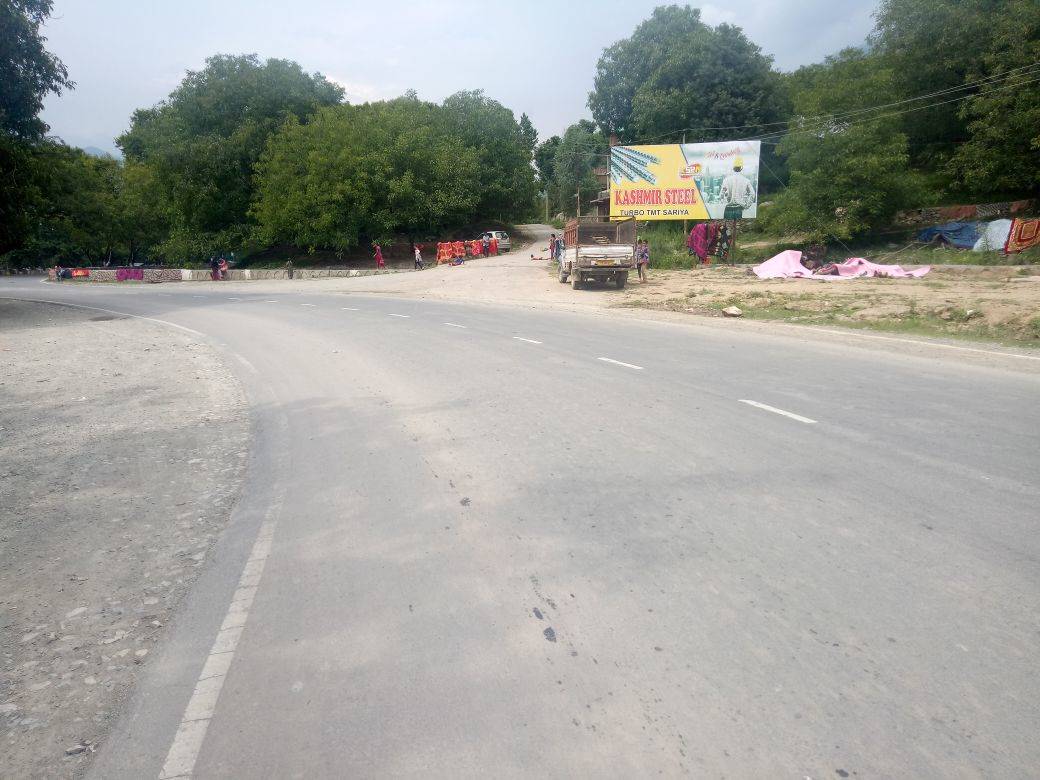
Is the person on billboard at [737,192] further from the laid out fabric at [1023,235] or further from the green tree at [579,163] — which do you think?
the green tree at [579,163]

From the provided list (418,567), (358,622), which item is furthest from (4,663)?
(418,567)

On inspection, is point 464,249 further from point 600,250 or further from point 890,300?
point 890,300

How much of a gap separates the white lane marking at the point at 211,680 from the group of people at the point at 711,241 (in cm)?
3138

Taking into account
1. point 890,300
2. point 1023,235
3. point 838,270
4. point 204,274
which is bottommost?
point 890,300

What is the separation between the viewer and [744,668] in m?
2.96

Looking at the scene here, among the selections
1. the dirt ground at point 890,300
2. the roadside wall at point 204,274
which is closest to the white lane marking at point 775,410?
the dirt ground at point 890,300

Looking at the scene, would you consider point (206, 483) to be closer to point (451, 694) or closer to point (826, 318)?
point (451, 694)

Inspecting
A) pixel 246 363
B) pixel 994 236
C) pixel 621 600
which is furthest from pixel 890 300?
pixel 621 600

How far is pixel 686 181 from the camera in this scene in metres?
34.5

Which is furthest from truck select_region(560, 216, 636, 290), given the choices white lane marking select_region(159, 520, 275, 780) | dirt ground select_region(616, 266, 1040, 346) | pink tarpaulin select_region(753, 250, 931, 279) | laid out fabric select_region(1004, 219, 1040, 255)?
white lane marking select_region(159, 520, 275, 780)

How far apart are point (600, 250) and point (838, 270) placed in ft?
31.4

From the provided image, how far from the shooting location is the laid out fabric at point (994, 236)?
2655 cm

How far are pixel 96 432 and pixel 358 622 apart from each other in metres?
5.94

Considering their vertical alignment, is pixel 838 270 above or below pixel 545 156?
below
